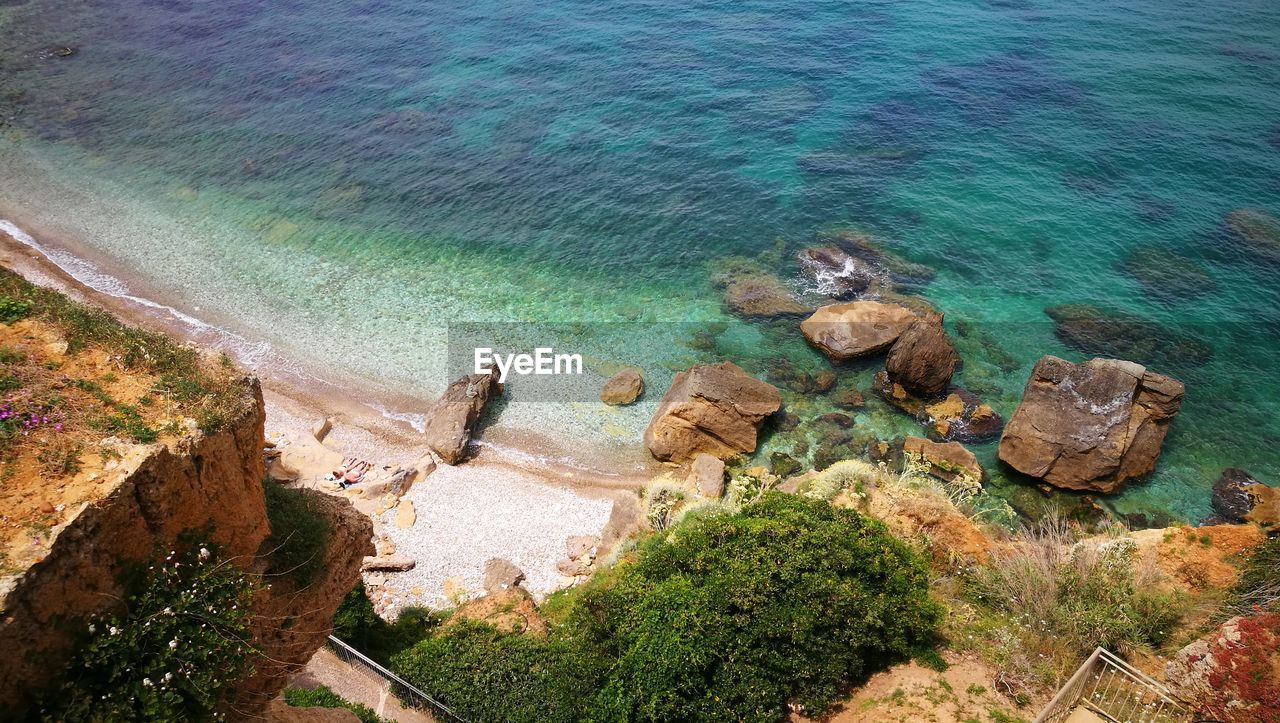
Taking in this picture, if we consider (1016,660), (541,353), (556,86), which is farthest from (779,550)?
(556,86)

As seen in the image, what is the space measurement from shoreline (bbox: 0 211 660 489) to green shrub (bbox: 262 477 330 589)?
13.1m

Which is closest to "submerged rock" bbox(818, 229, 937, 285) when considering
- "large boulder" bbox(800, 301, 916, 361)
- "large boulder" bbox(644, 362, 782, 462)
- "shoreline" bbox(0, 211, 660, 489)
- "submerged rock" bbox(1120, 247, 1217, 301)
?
"large boulder" bbox(800, 301, 916, 361)

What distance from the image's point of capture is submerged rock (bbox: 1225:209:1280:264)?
126ft

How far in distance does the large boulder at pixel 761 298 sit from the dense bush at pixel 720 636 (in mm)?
18258

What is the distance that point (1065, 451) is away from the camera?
27.6 metres

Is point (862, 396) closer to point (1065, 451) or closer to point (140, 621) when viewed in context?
point (1065, 451)

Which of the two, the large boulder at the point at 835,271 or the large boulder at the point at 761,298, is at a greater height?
the large boulder at the point at 835,271

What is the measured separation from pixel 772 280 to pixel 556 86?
102ft

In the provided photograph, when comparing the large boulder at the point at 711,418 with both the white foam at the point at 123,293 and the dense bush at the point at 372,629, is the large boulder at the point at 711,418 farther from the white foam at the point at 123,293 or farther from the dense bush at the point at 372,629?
the white foam at the point at 123,293

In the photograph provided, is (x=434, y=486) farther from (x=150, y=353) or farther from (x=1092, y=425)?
(x=1092, y=425)

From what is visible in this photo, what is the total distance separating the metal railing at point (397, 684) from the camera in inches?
717

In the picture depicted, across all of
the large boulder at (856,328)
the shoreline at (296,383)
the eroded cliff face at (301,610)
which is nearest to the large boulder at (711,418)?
the shoreline at (296,383)

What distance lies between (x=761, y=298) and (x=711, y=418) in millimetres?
10948

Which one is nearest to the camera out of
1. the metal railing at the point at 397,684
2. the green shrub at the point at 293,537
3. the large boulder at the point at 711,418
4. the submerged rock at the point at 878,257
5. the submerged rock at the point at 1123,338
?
the green shrub at the point at 293,537
